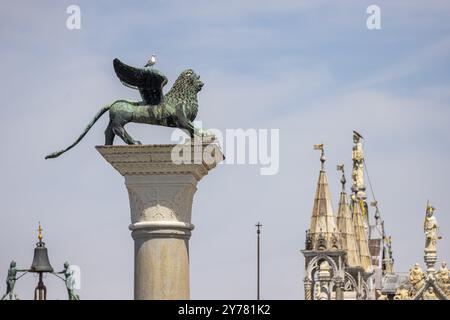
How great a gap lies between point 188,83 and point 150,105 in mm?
667

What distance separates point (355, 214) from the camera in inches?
3150

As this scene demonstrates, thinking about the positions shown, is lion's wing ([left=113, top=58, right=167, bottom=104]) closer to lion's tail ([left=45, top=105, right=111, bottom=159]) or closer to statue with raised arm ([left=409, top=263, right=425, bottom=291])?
lion's tail ([left=45, top=105, right=111, bottom=159])

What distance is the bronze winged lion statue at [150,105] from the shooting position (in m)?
24.3

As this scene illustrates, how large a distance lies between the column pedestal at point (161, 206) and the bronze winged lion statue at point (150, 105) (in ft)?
1.88

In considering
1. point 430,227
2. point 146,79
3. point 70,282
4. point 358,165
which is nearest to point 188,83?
point 146,79

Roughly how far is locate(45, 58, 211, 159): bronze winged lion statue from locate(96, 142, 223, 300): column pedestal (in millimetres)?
573

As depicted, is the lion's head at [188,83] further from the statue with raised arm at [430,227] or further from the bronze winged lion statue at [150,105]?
the statue with raised arm at [430,227]

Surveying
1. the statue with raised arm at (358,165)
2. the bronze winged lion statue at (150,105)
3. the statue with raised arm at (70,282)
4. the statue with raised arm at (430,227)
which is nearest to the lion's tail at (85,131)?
the bronze winged lion statue at (150,105)

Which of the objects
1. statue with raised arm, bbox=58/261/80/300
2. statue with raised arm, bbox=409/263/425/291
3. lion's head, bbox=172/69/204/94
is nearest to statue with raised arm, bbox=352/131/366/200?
statue with raised arm, bbox=409/263/425/291

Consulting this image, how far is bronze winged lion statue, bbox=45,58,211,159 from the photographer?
24281 millimetres

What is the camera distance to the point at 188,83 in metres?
24.7
